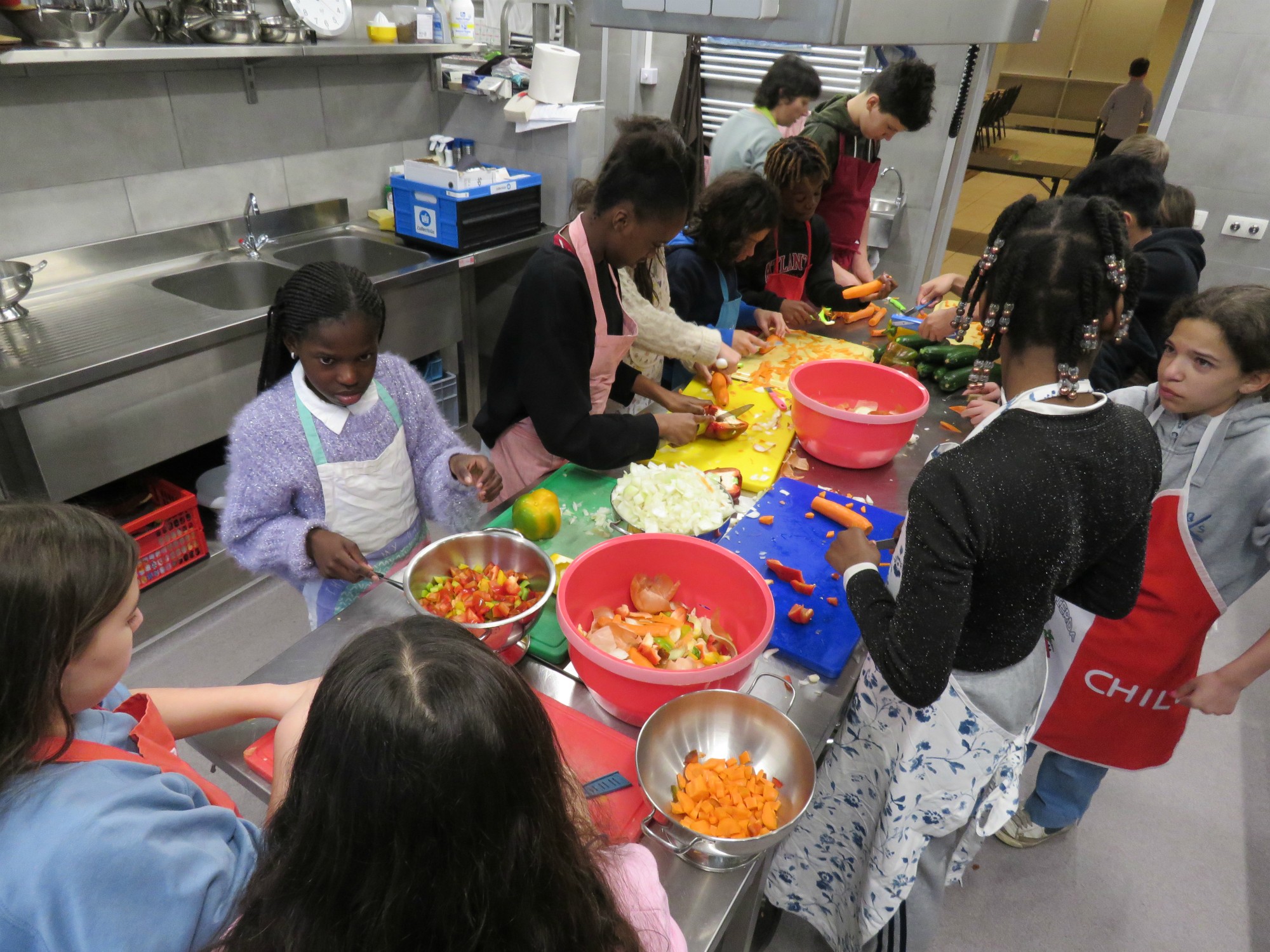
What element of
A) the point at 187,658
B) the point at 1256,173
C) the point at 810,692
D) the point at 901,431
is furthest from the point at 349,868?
the point at 1256,173

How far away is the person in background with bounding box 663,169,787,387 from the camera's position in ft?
7.66

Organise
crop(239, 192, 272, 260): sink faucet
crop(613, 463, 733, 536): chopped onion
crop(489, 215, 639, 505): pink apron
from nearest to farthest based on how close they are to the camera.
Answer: crop(613, 463, 733, 536): chopped onion → crop(489, 215, 639, 505): pink apron → crop(239, 192, 272, 260): sink faucet

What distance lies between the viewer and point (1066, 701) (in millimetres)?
1931

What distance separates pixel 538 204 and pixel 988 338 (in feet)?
9.47

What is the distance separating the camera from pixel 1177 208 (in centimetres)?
255

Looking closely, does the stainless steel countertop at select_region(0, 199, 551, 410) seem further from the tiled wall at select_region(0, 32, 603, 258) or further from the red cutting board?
the red cutting board

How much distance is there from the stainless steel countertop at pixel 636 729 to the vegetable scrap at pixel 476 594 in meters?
0.07

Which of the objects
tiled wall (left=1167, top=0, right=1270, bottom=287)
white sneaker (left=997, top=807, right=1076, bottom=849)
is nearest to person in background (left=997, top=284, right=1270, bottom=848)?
white sneaker (left=997, top=807, right=1076, bottom=849)

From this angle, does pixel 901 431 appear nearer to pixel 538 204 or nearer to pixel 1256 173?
pixel 538 204

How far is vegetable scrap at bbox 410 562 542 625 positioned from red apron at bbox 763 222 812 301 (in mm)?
1936

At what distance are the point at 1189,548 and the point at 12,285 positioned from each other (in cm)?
336

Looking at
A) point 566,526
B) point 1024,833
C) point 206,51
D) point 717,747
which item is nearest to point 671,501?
point 566,526

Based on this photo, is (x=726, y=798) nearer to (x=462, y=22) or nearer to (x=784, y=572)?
(x=784, y=572)

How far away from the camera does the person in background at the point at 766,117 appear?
3.47 meters
